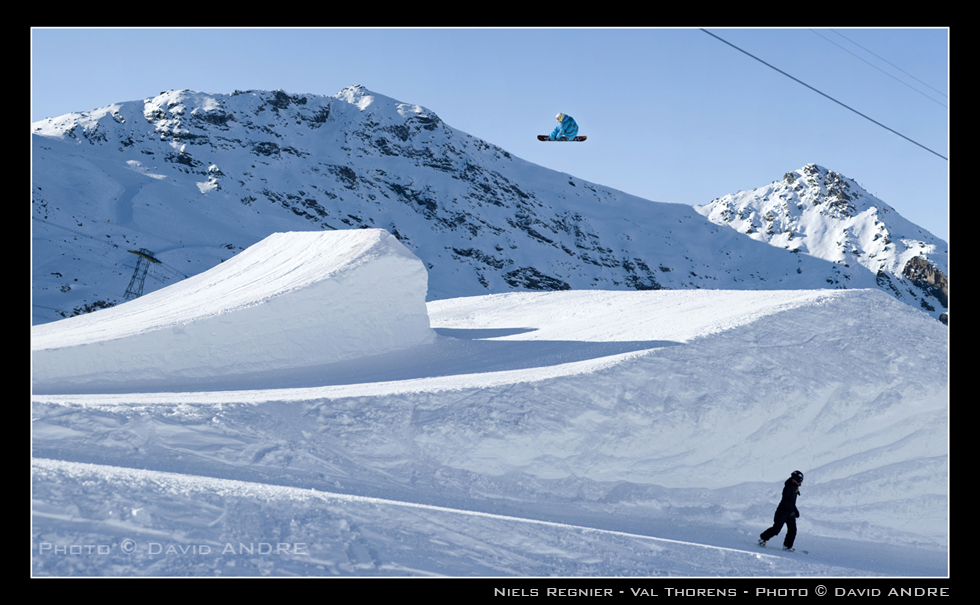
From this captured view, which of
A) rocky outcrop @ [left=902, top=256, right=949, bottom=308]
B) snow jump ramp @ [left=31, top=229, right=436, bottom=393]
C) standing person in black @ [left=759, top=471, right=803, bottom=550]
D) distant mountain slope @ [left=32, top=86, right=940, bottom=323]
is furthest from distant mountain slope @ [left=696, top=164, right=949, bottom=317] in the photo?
standing person in black @ [left=759, top=471, right=803, bottom=550]

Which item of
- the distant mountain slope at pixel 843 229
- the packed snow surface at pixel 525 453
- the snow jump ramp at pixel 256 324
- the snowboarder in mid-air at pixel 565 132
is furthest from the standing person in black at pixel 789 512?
the distant mountain slope at pixel 843 229

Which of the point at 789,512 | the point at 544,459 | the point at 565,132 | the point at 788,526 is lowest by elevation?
the point at 788,526

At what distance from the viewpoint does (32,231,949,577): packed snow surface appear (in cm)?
695

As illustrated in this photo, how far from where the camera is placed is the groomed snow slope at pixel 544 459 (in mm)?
6918

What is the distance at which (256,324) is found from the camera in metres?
14.9

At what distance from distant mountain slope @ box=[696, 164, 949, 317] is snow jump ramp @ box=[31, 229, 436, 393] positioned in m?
85.3

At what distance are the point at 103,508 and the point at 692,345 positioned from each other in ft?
33.8

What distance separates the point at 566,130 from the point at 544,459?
20.4 metres

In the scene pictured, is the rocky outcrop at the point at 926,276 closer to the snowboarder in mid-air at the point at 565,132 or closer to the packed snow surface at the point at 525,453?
the snowboarder in mid-air at the point at 565,132

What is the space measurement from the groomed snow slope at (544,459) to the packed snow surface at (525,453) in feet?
0.11

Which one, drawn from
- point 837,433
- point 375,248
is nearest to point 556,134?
point 375,248

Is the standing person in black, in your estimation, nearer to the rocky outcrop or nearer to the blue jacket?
the blue jacket

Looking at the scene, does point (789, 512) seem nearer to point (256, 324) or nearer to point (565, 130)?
point (256, 324)

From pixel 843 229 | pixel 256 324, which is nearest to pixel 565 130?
pixel 256 324
